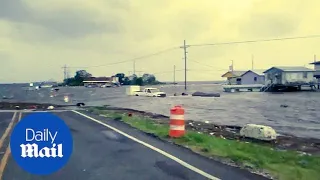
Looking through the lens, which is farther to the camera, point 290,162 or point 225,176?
point 290,162

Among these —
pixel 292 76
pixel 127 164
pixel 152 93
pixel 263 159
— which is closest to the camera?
pixel 127 164

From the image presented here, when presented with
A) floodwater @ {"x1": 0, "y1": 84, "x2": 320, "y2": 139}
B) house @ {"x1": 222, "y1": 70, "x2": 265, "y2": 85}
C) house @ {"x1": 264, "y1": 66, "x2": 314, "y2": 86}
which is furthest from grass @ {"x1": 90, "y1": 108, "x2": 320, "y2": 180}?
house @ {"x1": 222, "y1": 70, "x2": 265, "y2": 85}

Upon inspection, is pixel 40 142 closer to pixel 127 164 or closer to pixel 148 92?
pixel 127 164

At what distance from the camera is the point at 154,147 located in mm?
10633

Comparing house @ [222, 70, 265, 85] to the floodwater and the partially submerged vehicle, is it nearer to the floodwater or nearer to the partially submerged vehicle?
the partially submerged vehicle

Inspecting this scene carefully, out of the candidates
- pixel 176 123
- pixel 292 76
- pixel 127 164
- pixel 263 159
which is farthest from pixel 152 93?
pixel 127 164

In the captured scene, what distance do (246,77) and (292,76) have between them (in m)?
25.6

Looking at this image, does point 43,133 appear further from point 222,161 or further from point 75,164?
point 222,161

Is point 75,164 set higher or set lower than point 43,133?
lower

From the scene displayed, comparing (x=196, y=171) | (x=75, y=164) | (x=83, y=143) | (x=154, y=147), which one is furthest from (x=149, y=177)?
(x=83, y=143)

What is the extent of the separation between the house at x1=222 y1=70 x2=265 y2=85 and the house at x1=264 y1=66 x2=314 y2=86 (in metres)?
16.0

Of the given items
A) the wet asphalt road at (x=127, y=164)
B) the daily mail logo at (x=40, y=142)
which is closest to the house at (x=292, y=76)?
the wet asphalt road at (x=127, y=164)

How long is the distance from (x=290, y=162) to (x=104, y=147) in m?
5.06

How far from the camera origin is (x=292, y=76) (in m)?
93.1
